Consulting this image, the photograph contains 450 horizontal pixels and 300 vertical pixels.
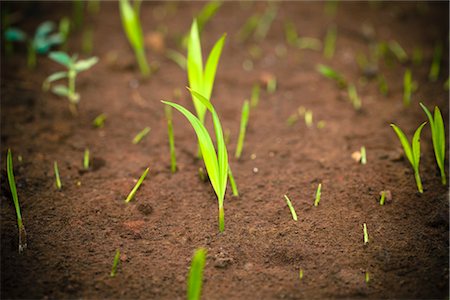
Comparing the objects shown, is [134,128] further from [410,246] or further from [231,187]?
[410,246]

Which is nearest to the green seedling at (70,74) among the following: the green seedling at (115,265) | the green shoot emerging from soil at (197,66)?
the green shoot emerging from soil at (197,66)

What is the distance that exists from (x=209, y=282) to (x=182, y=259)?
10cm

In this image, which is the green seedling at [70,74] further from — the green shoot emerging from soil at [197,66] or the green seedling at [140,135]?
the green shoot emerging from soil at [197,66]

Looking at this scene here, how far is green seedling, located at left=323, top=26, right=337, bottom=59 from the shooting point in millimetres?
2174

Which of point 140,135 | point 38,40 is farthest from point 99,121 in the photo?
point 38,40

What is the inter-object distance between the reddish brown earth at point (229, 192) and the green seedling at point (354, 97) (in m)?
0.02

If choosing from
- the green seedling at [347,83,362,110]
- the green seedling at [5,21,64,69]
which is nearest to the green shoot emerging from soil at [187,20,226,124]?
the green seedling at [347,83,362,110]

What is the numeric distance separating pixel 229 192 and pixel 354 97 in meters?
0.75

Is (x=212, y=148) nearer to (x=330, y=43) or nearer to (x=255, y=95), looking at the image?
(x=255, y=95)

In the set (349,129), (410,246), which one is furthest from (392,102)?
(410,246)

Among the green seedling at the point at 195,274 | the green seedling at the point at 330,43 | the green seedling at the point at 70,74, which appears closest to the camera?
the green seedling at the point at 195,274

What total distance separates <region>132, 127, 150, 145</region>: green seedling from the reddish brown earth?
0.03 meters

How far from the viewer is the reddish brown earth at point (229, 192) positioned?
3.79 feet

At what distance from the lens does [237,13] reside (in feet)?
8.04
